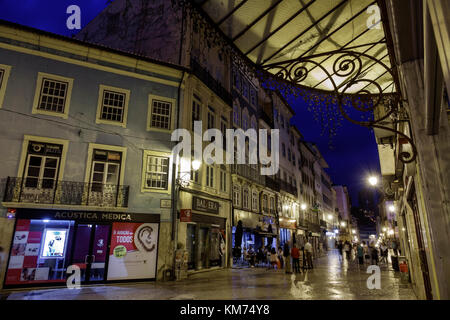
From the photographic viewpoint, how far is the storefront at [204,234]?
56.9 ft

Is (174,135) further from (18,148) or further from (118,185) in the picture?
(18,148)

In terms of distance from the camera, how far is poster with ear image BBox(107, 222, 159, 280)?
1420cm

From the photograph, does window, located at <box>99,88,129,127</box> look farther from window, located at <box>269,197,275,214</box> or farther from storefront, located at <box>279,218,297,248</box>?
storefront, located at <box>279,218,297,248</box>

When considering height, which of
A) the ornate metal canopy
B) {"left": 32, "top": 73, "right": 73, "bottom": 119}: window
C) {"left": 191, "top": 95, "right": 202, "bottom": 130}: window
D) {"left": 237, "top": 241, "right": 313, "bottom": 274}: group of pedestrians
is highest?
{"left": 191, "top": 95, "right": 202, "bottom": 130}: window

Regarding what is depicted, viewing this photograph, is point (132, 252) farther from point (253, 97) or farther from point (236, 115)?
point (253, 97)

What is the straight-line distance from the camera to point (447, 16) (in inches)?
45.6

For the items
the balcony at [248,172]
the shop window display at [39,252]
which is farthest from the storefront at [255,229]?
the shop window display at [39,252]

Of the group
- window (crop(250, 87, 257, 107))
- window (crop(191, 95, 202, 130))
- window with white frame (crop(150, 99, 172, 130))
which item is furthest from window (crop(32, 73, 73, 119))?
window (crop(250, 87, 257, 107))

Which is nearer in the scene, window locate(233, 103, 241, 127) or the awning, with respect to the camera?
the awning

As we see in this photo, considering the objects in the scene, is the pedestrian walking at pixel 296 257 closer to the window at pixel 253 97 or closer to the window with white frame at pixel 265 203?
the window with white frame at pixel 265 203

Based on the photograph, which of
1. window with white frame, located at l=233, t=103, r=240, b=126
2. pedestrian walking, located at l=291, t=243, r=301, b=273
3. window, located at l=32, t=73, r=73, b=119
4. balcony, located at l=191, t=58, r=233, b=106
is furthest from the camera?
window with white frame, located at l=233, t=103, r=240, b=126

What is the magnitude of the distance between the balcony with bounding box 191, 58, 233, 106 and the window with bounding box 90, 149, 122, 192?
299 inches

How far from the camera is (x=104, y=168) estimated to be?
49.0 ft
